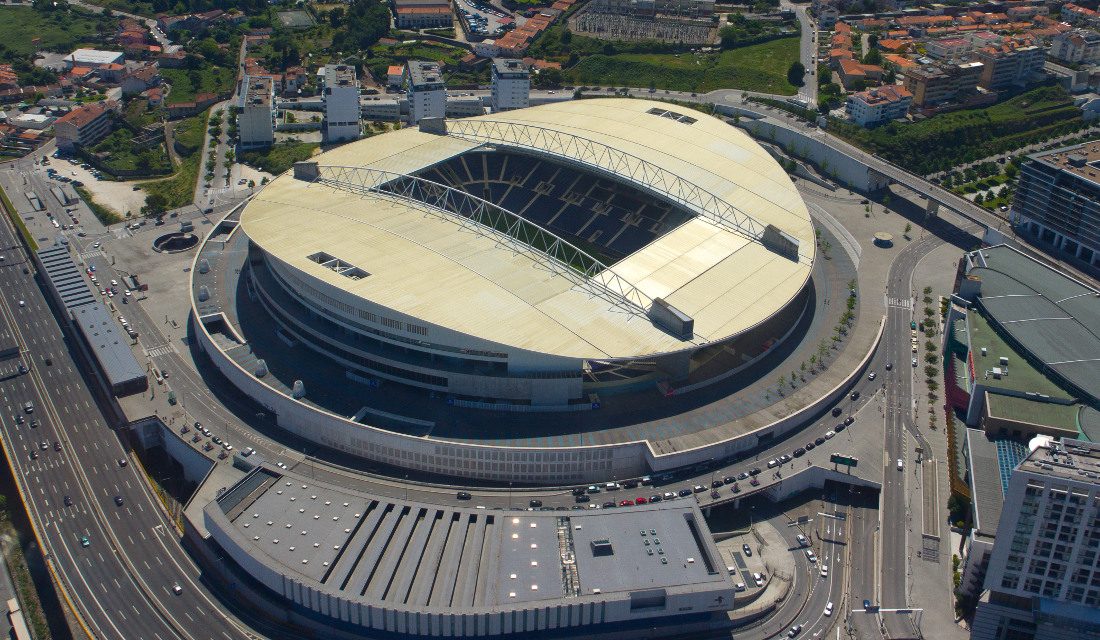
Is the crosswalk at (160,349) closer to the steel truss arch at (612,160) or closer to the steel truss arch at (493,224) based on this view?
the steel truss arch at (493,224)

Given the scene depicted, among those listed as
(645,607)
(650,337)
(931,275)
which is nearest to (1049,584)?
(645,607)

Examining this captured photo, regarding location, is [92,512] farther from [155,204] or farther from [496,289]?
[155,204]

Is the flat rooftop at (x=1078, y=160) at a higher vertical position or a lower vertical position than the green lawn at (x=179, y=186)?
higher

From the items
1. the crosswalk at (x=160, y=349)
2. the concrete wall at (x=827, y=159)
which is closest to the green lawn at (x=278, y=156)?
the crosswalk at (x=160, y=349)

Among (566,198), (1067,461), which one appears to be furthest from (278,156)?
(1067,461)

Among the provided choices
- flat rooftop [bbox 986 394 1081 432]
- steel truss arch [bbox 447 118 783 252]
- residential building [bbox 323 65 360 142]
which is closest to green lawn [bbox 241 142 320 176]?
residential building [bbox 323 65 360 142]
